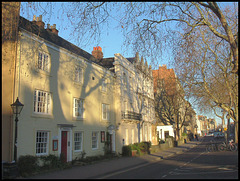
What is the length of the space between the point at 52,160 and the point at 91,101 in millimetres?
6806

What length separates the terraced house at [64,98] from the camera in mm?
14000

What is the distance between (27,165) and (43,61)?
6.57m

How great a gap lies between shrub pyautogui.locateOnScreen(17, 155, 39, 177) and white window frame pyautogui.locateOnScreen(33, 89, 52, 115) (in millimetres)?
2918

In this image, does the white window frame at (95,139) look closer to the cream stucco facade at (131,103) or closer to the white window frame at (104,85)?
the cream stucco facade at (131,103)

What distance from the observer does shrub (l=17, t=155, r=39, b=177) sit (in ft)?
40.8

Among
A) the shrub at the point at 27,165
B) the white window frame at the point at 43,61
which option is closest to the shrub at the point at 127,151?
the white window frame at the point at 43,61

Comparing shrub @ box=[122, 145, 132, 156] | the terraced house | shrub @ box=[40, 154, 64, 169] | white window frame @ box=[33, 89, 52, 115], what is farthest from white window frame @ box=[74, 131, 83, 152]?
shrub @ box=[122, 145, 132, 156]

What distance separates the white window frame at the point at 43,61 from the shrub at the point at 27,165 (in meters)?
5.60

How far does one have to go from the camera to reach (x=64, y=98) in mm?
17141

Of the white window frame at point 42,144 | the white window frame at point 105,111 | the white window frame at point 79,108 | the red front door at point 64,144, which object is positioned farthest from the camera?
the white window frame at point 105,111

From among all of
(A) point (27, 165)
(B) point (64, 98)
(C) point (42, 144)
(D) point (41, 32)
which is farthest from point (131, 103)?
(A) point (27, 165)

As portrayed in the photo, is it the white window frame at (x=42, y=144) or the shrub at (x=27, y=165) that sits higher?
the white window frame at (x=42, y=144)

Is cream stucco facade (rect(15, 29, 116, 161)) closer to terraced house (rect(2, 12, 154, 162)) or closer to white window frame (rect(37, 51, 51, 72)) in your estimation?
terraced house (rect(2, 12, 154, 162))

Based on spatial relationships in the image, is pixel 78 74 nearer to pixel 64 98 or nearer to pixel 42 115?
pixel 64 98
